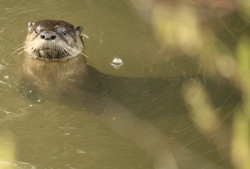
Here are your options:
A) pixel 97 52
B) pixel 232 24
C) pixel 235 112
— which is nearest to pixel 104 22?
pixel 97 52

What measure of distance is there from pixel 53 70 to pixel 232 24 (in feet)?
7.54

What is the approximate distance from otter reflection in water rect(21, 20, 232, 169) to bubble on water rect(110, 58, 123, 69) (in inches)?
8.8

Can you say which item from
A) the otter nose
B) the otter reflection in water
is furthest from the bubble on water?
the otter nose

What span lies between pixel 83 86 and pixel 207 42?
158 centimetres

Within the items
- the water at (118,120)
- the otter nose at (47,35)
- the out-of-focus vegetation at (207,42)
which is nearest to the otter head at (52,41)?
the otter nose at (47,35)

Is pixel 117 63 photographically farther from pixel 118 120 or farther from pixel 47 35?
pixel 118 120

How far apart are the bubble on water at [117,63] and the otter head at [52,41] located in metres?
0.34

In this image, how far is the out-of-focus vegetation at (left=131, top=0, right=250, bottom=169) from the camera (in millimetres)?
3658

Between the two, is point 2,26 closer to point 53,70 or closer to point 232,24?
point 53,70

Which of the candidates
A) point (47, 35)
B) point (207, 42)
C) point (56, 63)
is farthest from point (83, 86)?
point (207, 42)

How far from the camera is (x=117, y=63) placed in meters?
4.59

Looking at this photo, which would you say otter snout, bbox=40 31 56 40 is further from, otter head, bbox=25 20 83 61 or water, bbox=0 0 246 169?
water, bbox=0 0 246 169

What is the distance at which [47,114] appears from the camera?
12.2ft

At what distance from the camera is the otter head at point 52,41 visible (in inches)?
163
